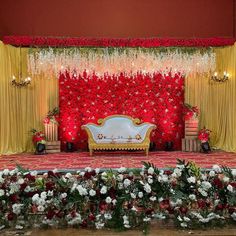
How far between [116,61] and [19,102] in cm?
268

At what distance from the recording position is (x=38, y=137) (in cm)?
891

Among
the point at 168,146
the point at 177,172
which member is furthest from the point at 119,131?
the point at 177,172

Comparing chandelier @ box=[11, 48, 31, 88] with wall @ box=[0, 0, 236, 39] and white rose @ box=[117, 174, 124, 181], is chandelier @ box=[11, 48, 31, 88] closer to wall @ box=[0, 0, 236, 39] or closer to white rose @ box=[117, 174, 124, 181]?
wall @ box=[0, 0, 236, 39]

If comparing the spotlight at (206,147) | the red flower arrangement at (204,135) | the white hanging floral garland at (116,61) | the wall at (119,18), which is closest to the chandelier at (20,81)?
the white hanging floral garland at (116,61)

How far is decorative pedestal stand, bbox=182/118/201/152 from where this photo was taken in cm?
921

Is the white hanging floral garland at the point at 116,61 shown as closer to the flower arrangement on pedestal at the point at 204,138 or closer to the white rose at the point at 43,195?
the flower arrangement on pedestal at the point at 204,138

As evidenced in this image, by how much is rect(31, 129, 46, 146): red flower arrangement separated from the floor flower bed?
6206 millimetres

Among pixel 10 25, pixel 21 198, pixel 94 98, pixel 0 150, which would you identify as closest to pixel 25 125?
pixel 0 150

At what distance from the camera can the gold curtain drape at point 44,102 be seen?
891 centimetres

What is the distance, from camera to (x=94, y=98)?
9609mm

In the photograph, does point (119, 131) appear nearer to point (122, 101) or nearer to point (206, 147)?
point (122, 101)

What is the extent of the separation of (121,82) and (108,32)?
4.38 feet

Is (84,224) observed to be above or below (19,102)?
below

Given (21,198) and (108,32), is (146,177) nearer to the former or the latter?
(21,198)
